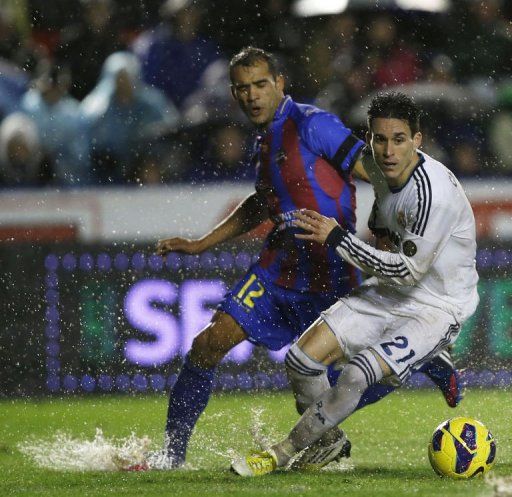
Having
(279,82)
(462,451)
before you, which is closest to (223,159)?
(279,82)

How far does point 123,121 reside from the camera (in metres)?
10.3

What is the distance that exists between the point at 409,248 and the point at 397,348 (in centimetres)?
42

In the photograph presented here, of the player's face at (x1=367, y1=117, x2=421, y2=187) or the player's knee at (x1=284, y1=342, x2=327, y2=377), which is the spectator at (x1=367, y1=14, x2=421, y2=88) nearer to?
the player's face at (x1=367, y1=117, x2=421, y2=187)

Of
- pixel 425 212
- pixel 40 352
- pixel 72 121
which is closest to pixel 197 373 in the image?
pixel 425 212

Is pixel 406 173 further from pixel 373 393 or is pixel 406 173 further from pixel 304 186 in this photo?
pixel 373 393

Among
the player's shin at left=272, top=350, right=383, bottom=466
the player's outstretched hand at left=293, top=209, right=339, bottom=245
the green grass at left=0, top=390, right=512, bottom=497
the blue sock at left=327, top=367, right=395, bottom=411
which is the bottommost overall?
the green grass at left=0, top=390, right=512, bottom=497

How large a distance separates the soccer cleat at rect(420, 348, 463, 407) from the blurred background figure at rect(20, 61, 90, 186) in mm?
4421

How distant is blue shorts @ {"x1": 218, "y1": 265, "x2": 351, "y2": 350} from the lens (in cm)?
627

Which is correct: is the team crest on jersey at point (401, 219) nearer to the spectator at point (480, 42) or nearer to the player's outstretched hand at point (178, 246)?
the player's outstretched hand at point (178, 246)

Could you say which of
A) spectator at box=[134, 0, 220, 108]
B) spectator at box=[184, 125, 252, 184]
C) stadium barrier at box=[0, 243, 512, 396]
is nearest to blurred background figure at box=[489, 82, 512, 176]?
stadium barrier at box=[0, 243, 512, 396]

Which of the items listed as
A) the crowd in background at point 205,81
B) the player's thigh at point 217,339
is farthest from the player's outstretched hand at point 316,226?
the crowd in background at point 205,81

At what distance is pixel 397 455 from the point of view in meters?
6.59

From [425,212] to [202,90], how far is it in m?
5.20

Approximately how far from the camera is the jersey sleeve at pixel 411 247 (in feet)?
18.2
